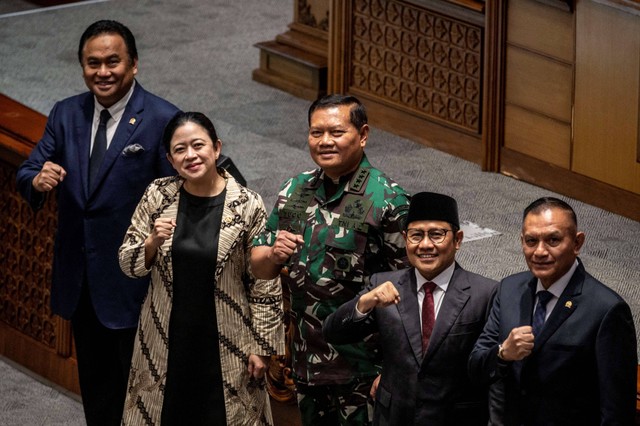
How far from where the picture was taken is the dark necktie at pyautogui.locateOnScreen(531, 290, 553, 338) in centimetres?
362

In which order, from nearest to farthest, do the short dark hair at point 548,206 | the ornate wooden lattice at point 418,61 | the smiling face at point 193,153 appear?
the short dark hair at point 548,206 → the smiling face at point 193,153 → the ornate wooden lattice at point 418,61

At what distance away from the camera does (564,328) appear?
3.56m

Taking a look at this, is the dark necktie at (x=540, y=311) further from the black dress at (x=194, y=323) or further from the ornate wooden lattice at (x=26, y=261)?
the ornate wooden lattice at (x=26, y=261)

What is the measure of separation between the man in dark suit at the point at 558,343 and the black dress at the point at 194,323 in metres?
0.93

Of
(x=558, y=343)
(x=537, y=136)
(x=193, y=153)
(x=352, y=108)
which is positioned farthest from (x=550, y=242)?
(x=537, y=136)

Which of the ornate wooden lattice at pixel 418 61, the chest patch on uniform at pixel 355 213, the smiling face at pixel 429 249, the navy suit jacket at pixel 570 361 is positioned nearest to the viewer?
the navy suit jacket at pixel 570 361

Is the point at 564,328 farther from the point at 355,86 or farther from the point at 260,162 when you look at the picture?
the point at 355,86

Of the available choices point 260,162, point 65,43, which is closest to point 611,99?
point 260,162

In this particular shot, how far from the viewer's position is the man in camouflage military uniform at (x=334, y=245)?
158 inches

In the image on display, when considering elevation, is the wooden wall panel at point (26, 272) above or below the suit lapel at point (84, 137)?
below

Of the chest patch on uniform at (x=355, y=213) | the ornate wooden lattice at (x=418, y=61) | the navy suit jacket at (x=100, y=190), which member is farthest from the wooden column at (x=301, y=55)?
the chest patch on uniform at (x=355, y=213)

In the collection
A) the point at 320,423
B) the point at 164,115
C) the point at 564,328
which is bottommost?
the point at 320,423

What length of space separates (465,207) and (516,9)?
96 cm

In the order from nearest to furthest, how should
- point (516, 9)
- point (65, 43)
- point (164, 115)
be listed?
1. point (164, 115)
2. point (516, 9)
3. point (65, 43)
